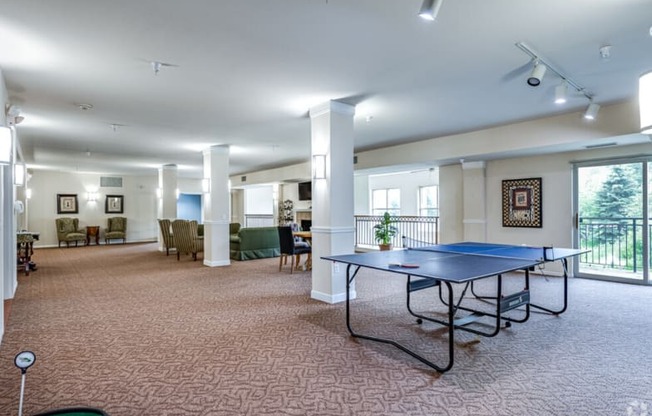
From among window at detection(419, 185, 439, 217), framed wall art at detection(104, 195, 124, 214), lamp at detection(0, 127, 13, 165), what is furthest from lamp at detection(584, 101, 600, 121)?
framed wall art at detection(104, 195, 124, 214)

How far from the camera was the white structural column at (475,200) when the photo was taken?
7059 millimetres

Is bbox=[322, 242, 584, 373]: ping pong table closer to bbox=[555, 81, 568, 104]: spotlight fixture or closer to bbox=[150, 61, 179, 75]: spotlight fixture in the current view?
bbox=[555, 81, 568, 104]: spotlight fixture

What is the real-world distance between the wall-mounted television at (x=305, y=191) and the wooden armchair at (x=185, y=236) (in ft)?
12.5

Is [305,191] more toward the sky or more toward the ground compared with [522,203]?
more toward the sky

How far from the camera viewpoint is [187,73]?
11.8 ft

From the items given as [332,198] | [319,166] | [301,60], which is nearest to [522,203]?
[332,198]

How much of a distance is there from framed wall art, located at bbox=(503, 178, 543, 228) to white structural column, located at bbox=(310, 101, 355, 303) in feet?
12.3

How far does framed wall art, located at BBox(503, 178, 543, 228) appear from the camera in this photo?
643 cm

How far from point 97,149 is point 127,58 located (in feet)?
18.4

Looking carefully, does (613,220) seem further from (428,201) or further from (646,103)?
(428,201)

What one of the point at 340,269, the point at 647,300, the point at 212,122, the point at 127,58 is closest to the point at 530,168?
the point at 647,300

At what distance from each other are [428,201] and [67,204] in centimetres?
1220

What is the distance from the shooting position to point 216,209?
7.63m

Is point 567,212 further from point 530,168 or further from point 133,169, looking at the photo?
point 133,169
